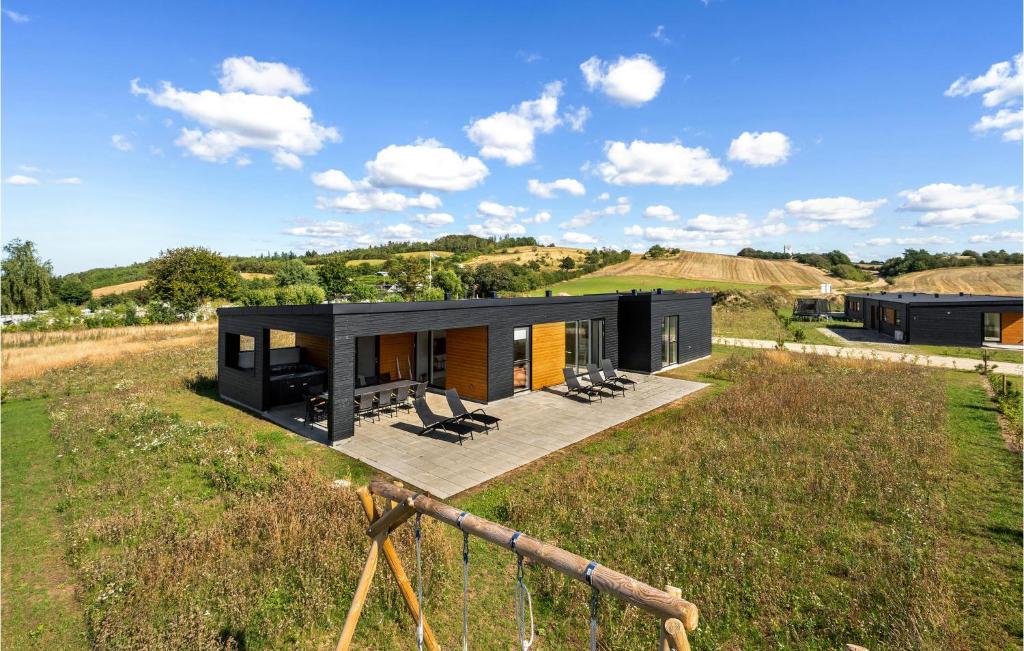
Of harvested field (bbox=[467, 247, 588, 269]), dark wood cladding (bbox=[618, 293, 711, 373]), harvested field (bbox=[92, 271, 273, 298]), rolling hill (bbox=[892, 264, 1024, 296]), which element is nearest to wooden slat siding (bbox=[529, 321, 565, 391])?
dark wood cladding (bbox=[618, 293, 711, 373])

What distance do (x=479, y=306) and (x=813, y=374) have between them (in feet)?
38.4

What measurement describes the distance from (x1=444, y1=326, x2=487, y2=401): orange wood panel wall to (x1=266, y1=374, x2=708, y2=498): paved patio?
0.53 m

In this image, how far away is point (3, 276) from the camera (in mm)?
43312

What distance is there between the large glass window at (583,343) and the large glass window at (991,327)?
22.1 m

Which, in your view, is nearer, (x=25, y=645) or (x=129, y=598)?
(x=25, y=645)

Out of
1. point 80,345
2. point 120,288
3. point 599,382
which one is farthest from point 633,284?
point 120,288

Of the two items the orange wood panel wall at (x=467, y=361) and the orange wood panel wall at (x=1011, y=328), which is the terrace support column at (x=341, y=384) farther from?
the orange wood panel wall at (x=1011, y=328)

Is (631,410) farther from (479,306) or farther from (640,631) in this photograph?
(640,631)

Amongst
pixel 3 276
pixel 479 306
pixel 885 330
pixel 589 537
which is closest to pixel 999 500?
pixel 589 537

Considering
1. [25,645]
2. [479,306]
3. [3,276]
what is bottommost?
[25,645]

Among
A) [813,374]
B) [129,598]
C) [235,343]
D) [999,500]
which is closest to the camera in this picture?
[129,598]

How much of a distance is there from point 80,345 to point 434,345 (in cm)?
2168

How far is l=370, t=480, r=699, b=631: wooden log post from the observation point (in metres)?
1.88

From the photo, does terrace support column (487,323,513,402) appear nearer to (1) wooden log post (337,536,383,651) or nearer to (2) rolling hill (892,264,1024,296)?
(1) wooden log post (337,536,383,651)
